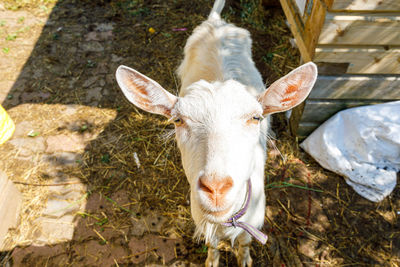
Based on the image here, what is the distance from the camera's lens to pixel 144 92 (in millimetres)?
1862

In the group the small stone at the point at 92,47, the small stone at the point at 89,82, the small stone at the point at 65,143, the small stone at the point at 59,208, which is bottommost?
the small stone at the point at 59,208

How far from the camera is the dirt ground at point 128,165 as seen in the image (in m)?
2.89

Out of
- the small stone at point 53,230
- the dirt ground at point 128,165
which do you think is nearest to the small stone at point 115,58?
the dirt ground at point 128,165

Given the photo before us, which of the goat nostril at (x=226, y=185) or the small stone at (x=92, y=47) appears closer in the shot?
the goat nostril at (x=226, y=185)

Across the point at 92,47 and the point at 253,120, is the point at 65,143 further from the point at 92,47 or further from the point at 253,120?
the point at 253,120

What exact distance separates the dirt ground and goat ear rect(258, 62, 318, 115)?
1.11 meters

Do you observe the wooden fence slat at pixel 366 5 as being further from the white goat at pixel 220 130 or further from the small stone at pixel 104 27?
the small stone at pixel 104 27

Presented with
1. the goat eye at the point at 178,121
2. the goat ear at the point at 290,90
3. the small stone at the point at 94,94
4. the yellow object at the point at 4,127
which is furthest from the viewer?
the small stone at the point at 94,94

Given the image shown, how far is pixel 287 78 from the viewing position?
5.64ft

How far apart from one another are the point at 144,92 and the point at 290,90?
101cm

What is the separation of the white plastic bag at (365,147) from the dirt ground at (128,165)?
18 centimetres

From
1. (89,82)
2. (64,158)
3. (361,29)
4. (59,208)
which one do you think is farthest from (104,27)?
(361,29)

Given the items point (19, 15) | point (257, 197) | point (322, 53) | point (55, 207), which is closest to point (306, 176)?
point (257, 197)

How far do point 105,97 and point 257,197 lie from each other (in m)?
3.16
